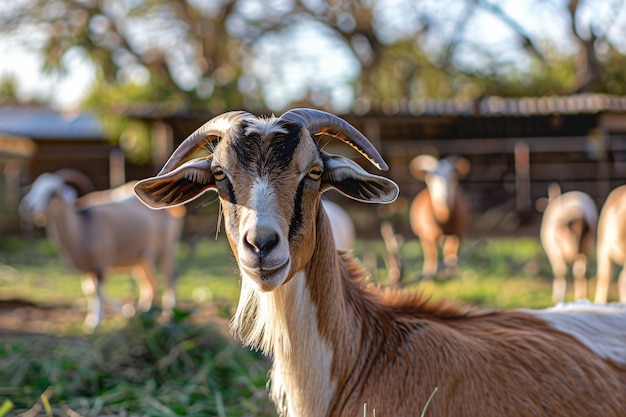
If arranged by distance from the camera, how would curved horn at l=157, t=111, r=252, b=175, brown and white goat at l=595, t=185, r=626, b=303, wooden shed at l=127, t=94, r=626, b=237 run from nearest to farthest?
curved horn at l=157, t=111, r=252, b=175 → brown and white goat at l=595, t=185, r=626, b=303 → wooden shed at l=127, t=94, r=626, b=237

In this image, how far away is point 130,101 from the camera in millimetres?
17938

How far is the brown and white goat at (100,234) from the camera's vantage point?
324 inches

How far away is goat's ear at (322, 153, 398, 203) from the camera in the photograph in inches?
104

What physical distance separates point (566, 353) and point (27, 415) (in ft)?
Answer: 10.7

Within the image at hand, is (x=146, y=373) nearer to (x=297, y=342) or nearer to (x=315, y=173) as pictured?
(x=297, y=342)

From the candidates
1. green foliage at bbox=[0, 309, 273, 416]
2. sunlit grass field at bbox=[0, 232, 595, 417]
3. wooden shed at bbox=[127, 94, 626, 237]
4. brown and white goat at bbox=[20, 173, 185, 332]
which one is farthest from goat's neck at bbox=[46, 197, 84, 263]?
wooden shed at bbox=[127, 94, 626, 237]

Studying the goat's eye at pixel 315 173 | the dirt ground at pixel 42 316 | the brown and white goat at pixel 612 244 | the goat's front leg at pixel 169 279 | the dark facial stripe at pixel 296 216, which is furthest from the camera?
the goat's front leg at pixel 169 279

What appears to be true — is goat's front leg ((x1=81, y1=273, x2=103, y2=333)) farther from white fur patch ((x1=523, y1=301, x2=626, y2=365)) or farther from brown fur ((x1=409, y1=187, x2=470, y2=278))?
brown fur ((x1=409, y1=187, x2=470, y2=278))

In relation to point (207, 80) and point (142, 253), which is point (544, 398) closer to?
point (142, 253)

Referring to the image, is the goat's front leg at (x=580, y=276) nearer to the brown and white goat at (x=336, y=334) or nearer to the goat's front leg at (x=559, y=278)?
the goat's front leg at (x=559, y=278)

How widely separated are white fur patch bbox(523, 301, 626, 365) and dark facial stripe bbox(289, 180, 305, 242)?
136 centimetres

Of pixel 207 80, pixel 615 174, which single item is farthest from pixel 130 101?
pixel 615 174

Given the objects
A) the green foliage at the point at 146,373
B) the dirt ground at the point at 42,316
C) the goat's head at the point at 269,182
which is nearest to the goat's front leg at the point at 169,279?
the dirt ground at the point at 42,316

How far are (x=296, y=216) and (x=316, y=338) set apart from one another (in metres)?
0.56
